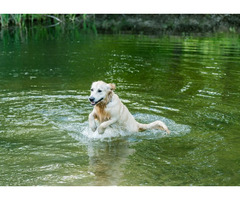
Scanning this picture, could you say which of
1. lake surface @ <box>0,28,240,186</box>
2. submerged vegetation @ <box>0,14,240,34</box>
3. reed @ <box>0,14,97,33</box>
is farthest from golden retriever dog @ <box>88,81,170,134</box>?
reed @ <box>0,14,97,33</box>

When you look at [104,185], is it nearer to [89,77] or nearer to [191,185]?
[191,185]

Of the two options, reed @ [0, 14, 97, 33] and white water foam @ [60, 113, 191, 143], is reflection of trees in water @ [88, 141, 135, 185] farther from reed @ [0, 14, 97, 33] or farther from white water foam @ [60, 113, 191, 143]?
reed @ [0, 14, 97, 33]

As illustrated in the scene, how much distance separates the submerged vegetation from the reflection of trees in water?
81.5 ft

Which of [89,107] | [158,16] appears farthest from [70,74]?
[158,16]

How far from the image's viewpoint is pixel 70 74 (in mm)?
15391

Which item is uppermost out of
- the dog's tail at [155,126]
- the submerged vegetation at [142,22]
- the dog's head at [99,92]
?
the submerged vegetation at [142,22]

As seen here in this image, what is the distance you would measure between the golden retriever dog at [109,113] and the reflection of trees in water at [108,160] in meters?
0.51

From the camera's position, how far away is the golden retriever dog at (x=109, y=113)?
26.7ft

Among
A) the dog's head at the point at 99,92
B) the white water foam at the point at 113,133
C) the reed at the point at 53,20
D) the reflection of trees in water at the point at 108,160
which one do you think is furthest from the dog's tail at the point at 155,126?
the reed at the point at 53,20

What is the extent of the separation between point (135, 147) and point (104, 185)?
201 centimetres

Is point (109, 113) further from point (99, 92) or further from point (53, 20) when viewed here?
point (53, 20)

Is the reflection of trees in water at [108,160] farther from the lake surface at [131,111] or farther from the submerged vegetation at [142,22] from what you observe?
the submerged vegetation at [142,22]

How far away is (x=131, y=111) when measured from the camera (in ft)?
35.1

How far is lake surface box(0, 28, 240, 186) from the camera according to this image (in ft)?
22.5
